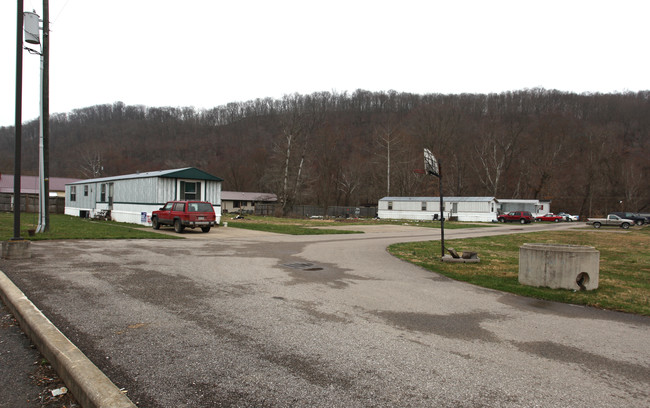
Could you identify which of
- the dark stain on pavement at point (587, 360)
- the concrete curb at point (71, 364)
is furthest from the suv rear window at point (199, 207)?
the dark stain on pavement at point (587, 360)

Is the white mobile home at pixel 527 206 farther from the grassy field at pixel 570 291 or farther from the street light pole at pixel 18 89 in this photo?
the street light pole at pixel 18 89

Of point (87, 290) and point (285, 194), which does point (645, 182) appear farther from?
point (87, 290)

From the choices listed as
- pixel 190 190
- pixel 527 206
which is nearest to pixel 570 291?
pixel 190 190

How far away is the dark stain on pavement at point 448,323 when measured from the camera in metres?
5.22

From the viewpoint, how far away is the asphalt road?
3.47 m

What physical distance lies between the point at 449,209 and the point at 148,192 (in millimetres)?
34645

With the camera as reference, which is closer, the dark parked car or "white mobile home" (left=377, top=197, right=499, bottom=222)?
the dark parked car

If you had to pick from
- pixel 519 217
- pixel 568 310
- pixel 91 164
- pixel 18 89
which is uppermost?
pixel 91 164

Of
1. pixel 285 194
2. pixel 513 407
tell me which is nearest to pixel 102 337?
pixel 513 407

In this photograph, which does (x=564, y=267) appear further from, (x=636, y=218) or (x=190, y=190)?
(x=636, y=218)

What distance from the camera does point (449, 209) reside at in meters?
48.3

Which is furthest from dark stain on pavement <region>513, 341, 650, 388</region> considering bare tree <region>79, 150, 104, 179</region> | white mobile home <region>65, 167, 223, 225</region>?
bare tree <region>79, 150, 104, 179</region>

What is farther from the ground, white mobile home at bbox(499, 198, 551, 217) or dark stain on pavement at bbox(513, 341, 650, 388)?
→ white mobile home at bbox(499, 198, 551, 217)

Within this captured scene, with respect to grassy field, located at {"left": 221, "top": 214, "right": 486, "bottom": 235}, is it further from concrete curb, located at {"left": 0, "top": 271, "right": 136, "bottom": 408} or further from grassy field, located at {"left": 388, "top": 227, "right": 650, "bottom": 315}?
concrete curb, located at {"left": 0, "top": 271, "right": 136, "bottom": 408}
